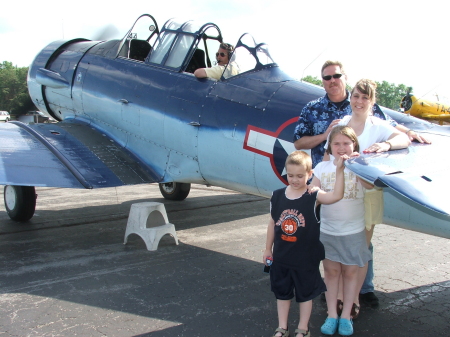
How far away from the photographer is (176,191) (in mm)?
8227

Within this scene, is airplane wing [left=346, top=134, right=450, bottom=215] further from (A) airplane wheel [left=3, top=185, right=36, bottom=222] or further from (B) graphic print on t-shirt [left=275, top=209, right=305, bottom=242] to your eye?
(A) airplane wheel [left=3, top=185, right=36, bottom=222]

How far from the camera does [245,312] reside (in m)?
3.47

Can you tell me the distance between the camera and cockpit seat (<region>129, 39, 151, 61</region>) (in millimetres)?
6941

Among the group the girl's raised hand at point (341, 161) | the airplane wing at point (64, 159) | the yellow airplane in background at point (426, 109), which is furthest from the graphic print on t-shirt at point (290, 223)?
the yellow airplane in background at point (426, 109)

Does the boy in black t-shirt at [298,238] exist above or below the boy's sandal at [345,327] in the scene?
above

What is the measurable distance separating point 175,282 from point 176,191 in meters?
4.18

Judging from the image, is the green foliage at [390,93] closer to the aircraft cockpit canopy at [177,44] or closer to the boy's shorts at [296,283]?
the aircraft cockpit canopy at [177,44]

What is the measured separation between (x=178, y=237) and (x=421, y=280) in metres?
2.91

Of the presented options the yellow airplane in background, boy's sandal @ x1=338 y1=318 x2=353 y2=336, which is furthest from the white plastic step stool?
the yellow airplane in background

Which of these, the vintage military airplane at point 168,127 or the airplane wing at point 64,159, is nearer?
the vintage military airplane at point 168,127

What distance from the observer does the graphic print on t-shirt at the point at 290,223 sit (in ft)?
9.20

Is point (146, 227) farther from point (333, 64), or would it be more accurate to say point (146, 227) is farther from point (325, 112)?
point (333, 64)

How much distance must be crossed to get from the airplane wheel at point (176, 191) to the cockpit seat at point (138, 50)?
2386 mm

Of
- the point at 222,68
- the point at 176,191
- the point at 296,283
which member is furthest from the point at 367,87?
the point at 176,191
